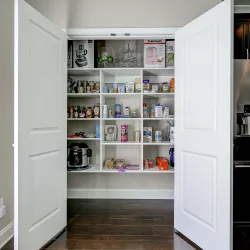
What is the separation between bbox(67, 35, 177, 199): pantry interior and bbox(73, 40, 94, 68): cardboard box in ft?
0.04

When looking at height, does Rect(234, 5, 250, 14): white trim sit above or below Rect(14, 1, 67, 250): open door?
above

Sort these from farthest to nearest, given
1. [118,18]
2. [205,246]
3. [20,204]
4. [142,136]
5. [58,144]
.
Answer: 1. [142,136]
2. [118,18]
3. [58,144]
4. [205,246]
5. [20,204]

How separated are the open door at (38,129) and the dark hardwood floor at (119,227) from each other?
24cm

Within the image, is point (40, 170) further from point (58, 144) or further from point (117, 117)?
point (117, 117)

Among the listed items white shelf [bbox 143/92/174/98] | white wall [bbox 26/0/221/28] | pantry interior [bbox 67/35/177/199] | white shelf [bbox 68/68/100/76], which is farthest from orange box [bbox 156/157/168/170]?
white wall [bbox 26/0/221/28]

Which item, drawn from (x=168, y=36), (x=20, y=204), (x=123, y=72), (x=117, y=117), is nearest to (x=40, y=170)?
(x=20, y=204)

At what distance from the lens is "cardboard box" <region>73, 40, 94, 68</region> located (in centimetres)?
312

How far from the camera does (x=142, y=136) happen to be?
3.06 meters

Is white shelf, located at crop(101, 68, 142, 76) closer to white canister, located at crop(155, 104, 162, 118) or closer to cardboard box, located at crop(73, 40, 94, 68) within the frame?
cardboard box, located at crop(73, 40, 94, 68)

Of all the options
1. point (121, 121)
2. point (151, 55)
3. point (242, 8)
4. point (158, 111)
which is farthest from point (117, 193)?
point (242, 8)

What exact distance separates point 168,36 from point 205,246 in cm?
217

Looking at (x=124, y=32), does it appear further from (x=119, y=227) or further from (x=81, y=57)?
(x=119, y=227)

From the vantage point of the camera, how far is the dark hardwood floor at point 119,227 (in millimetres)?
2096

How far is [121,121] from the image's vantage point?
3400 mm
